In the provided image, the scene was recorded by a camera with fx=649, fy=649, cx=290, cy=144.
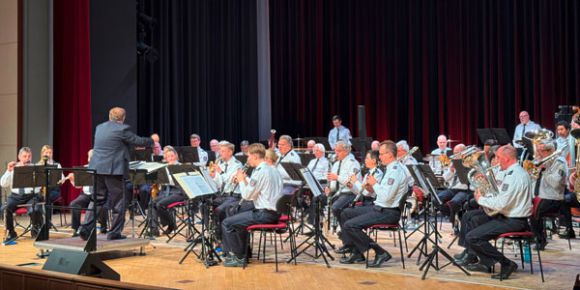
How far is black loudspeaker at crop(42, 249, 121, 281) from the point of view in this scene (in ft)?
14.8

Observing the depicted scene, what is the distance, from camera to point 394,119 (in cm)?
1834

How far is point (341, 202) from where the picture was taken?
917 centimetres

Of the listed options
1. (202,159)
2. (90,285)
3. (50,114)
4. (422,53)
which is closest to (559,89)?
(422,53)

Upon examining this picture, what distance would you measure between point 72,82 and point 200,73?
484cm

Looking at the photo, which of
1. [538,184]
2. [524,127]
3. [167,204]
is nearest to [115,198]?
[167,204]

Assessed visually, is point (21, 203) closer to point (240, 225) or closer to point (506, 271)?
point (240, 225)

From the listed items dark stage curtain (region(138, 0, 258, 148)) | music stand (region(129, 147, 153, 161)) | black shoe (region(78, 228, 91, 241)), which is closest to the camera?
black shoe (region(78, 228, 91, 241))

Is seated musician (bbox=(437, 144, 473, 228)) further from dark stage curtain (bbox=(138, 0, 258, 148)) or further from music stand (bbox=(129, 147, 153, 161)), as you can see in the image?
dark stage curtain (bbox=(138, 0, 258, 148))

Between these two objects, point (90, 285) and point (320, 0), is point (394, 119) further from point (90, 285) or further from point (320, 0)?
point (90, 285)

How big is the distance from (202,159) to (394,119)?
7258mm

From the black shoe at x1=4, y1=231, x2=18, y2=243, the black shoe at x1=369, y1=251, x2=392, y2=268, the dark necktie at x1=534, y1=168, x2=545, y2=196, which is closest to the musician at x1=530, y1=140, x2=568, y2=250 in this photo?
the dark necktie at x1=534, y1=168, x2=545, y2=196

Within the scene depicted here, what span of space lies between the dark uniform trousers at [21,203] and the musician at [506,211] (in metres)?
6.73

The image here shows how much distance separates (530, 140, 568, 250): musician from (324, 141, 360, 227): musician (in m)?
2.38

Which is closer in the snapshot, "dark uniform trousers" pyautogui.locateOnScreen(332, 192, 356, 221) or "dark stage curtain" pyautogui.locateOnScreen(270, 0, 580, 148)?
"dark uniform trousers" pyautogui.locateOnScreen(332, 192, 356, 221)
